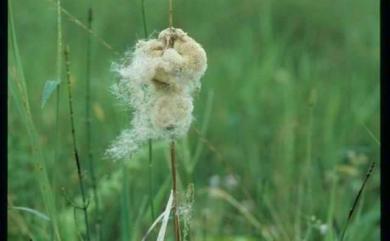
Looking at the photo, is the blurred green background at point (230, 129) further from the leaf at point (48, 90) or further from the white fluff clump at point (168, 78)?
the white fluff clump at point (168, 78)

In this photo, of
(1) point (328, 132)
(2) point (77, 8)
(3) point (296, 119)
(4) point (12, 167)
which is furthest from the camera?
(2) point (77, 8)

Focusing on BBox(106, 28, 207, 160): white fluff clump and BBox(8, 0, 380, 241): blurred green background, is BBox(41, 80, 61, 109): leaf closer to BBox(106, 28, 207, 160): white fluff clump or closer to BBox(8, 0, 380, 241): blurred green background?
BBox(8, 0, 380, 241): blurred green background

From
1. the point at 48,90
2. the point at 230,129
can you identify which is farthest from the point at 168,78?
the point at 230,129

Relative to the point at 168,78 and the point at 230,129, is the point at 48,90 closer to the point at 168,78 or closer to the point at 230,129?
the point at 168,78

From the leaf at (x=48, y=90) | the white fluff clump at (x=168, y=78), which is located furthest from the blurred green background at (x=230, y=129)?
the white fluff clump at (x=168, y=78)

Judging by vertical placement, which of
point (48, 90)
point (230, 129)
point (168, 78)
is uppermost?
point (230, 129)

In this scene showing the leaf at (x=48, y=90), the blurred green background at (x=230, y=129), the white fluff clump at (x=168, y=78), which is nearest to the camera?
the white fluff clump at (x=168, y=78)

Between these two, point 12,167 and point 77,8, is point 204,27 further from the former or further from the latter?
point 12,167

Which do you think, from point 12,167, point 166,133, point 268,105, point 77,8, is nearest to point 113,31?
point 77,8

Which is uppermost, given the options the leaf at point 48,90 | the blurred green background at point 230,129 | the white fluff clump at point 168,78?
the blurred green background at point 230,129
